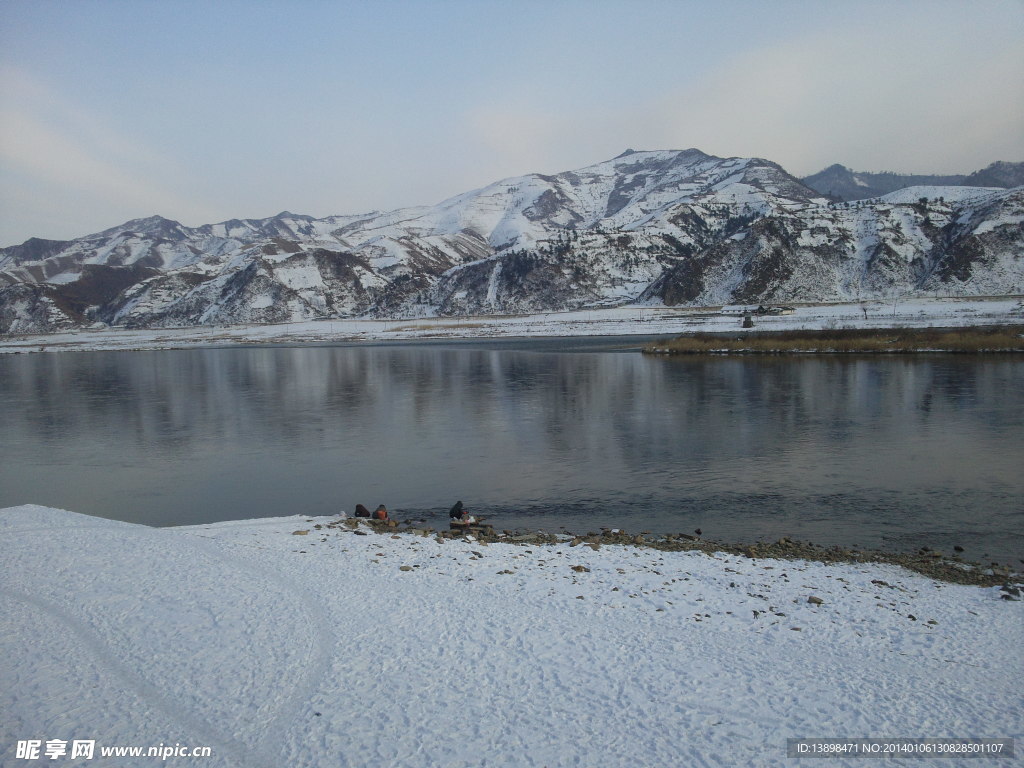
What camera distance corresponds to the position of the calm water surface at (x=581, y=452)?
53.2 feet

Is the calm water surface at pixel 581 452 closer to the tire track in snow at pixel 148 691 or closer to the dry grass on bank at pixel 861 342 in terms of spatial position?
the tire track in snow at pixel 148 691

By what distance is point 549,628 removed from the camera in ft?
30.5

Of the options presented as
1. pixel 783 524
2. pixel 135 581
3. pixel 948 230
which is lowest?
pixel 783 524

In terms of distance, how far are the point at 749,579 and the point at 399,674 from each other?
6.53 meters

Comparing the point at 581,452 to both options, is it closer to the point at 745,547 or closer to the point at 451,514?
the point at 451,514

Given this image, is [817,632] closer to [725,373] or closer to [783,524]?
[783,524]

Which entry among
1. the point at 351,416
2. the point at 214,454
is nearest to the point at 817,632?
the point at 214,454

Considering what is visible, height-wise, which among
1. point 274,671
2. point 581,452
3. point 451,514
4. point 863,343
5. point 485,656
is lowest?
point 581,452

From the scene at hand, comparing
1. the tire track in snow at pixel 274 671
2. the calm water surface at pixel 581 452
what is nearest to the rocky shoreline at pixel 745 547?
the calm water surface at pixel 581 452

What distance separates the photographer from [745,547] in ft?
43.2

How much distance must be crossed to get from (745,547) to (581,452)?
34.1 ft

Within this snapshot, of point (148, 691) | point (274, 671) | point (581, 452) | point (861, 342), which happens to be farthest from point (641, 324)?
point (148, 691)

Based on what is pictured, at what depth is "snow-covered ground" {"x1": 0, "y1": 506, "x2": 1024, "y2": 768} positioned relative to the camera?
269 inches

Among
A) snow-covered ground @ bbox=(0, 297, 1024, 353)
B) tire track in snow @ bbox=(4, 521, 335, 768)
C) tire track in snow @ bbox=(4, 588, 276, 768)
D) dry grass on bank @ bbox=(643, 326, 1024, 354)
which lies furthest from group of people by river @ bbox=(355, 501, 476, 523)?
snow-covered ground @ bbox=(0, 297, 1024, 353)
